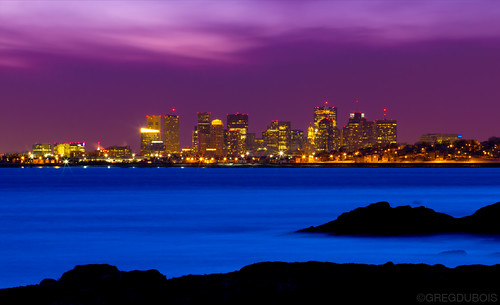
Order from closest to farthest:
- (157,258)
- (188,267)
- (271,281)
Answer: (271,281), (188,267), (157,258)

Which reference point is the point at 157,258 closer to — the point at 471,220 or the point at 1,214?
the point at 471,220

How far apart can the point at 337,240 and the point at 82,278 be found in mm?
12540

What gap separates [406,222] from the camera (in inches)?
953

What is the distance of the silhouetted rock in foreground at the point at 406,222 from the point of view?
78.4 ft

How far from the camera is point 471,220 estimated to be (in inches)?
965

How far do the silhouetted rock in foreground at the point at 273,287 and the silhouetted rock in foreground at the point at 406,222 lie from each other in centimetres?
1158

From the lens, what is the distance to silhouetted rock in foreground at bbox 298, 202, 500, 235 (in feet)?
78.4

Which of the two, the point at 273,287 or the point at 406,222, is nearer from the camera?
the point at 273,287

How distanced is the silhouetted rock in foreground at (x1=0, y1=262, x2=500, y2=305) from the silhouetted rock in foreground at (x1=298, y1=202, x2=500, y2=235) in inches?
456

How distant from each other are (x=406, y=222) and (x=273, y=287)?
13.5 meters

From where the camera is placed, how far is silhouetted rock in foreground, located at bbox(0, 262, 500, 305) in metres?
11.0

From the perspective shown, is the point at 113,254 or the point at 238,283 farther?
the point at 113,254

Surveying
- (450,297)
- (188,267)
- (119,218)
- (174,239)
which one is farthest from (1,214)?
(450,297)

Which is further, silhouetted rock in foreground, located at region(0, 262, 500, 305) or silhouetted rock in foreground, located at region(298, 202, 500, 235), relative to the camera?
silhouetted rock in foreground, located at region(298, 202, 500, 235)
